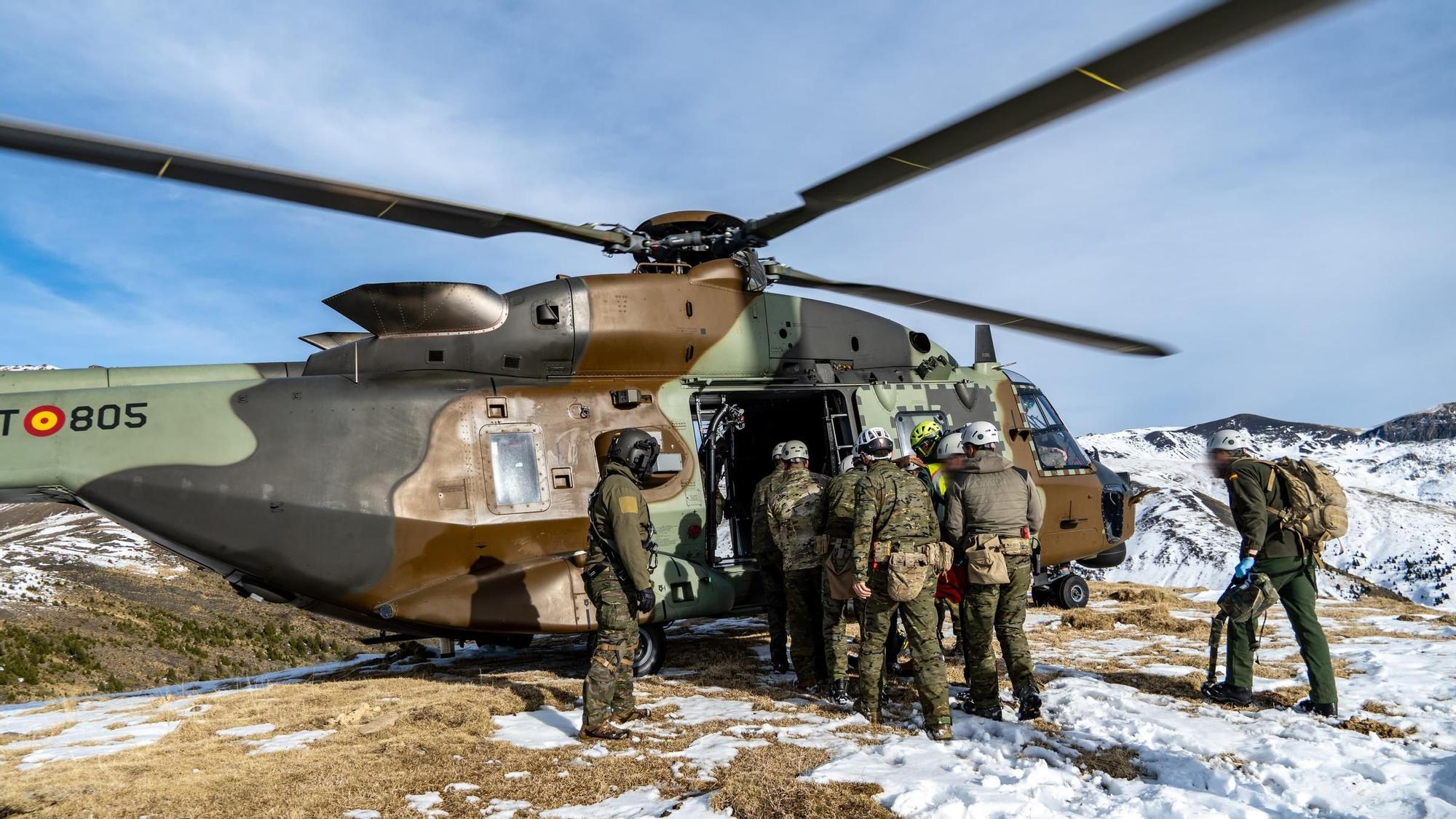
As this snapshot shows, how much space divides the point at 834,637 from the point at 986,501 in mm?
1477

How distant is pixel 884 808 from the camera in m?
3.92

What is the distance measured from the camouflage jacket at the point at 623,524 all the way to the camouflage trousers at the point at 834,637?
55.4 inches

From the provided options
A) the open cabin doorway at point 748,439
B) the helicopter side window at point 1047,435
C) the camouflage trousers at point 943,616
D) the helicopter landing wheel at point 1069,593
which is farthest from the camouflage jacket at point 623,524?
the helicopter landing wheel at point 1069,593

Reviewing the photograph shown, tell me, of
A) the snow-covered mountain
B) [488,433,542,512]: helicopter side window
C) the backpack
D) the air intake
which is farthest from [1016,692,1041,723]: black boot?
the snow-covered mountain

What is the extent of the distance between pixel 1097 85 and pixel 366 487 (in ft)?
19.5

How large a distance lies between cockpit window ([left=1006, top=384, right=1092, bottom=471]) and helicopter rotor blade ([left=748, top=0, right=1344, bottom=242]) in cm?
467

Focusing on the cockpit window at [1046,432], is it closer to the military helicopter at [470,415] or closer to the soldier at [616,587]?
the military helicopter at [470,415]

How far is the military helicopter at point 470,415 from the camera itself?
6.59 meters

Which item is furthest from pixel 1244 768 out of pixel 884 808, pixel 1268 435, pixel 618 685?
pixel 1268 435

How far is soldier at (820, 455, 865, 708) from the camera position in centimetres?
618

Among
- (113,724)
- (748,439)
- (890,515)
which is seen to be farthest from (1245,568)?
(113,724)

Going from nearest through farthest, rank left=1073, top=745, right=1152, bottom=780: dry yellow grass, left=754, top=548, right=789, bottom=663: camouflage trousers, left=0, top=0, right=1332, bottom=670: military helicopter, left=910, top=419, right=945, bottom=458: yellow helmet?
left=1073, top=745, right=1152, bottom=780: dry yellow grass
left=0, top=0, right=1332, bottom=670: military helicopter
left=910, top=419, right=945, bottom=458: yellow helmet
left=754, top=548, right=789, bottom=663: camouflage trousers

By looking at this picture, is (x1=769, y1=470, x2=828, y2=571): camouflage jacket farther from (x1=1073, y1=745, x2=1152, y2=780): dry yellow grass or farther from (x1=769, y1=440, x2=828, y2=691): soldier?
(x1=1073, y1=745, x2=1152, y2=780): dry yellow grass

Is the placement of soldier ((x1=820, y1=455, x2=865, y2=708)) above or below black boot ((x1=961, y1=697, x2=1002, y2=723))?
above
